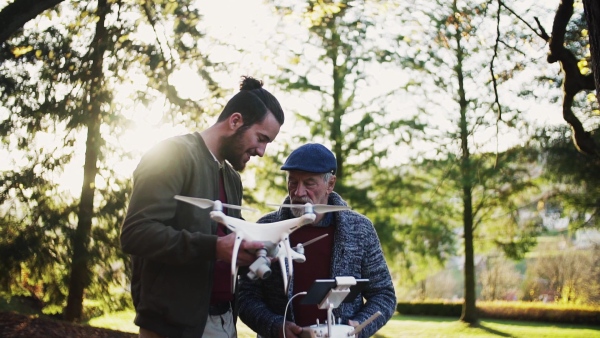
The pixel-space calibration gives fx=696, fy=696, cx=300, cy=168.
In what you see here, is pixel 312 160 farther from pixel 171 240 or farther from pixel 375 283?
pixel 171 240

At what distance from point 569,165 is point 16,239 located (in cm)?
1056

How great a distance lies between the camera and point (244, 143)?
107 inches

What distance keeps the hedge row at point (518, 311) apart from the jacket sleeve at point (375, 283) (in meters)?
17.4

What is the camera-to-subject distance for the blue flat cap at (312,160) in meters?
2.99

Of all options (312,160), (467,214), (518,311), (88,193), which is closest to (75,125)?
(88,193)

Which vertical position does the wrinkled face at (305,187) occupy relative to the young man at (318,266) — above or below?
above

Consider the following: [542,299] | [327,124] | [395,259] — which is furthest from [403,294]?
[327,124]

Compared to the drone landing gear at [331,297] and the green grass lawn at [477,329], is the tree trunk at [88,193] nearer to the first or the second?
the green grass lawn at [477,329]

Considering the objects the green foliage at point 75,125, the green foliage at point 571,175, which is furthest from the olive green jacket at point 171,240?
the green foliage at point 571,175

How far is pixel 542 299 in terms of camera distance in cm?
2716

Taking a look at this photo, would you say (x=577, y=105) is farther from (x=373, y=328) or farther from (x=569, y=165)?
(x=373, y=328)

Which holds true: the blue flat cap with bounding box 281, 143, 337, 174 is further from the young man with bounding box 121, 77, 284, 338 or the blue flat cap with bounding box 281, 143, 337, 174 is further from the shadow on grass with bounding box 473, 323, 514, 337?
the shadow on grass with bounding box 473, 323, 514, 337

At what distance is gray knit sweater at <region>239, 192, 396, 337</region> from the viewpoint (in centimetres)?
295

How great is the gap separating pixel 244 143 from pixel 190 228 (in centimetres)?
41
